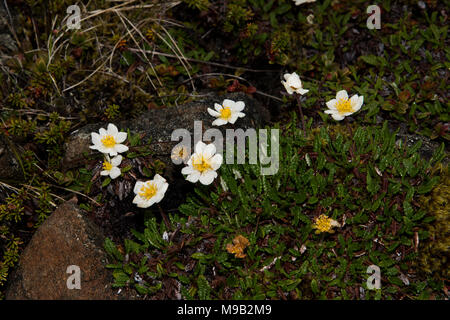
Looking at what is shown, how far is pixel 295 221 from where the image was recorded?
3463 mm

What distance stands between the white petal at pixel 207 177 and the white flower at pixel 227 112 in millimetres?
554

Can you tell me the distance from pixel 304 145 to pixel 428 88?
5.14 ft

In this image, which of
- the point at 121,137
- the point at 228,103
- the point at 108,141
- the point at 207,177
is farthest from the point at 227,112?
the point at 108,141

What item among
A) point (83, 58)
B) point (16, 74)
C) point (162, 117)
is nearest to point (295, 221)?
point (162, 117)

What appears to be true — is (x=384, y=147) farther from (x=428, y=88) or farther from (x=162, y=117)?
(x=162, y=117)

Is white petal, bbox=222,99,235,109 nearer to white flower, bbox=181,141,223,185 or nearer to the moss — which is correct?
white flower, bbox=181,141,223,185

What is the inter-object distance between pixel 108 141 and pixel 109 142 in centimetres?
1

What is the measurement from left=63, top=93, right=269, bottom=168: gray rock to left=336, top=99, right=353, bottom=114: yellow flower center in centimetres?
79

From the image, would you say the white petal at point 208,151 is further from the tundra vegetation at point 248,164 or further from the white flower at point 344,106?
the white flower at point 344,106

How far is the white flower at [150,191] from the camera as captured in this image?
3279mm

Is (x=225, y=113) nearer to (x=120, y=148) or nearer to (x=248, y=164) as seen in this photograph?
(x=248, y=164)

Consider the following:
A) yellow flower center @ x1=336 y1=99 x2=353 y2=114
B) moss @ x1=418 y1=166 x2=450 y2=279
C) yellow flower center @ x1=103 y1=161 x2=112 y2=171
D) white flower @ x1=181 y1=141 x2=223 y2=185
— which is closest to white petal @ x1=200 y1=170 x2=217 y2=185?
white flower @ x1=181 y1=141 x2=223 y2=185

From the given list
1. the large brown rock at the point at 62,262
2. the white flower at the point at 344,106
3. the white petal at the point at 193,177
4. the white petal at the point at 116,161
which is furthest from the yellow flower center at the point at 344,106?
the large brown rock at the point at 62,262

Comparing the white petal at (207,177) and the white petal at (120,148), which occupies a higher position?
the white petal at (120,148)
